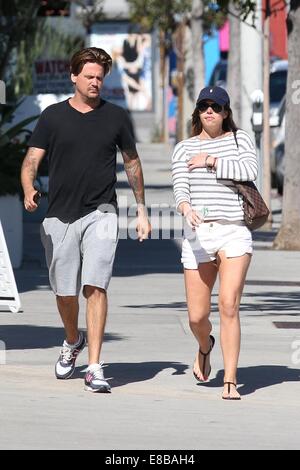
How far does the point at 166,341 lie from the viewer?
12.1 m

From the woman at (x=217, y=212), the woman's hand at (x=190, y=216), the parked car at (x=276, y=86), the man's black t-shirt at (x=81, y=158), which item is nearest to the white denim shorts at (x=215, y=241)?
Answer: the woman at (x=217, y=212)

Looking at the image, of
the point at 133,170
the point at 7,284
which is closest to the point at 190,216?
the point at 133,170

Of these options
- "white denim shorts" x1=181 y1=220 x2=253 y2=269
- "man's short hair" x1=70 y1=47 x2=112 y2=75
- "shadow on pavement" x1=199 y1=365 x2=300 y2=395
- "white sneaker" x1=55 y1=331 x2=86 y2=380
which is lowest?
"shadow on pavement" x1=199 y1=365 x2=300 y2=395

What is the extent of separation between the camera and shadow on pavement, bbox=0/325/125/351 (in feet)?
38.3

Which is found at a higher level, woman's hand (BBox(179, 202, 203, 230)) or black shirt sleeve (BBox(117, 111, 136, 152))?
black shirt sleeve (BBox(117, 111, 136, 152))

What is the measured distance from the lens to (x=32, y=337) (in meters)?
12.1

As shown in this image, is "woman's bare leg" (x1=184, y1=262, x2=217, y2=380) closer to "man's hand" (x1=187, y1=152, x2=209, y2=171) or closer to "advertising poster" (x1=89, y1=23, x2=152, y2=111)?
"man's hand" (x1=187, y1=152, x2=209, y2=171)

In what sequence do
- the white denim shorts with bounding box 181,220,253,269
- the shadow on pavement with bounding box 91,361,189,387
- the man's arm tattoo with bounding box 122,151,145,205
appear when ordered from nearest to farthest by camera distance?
the white denim shorts with bounding box 181,220,253,269
the man's arm tattoo with bounding box 122,151,145,205
the shadow on pavement with bounding box 91,361,189,387

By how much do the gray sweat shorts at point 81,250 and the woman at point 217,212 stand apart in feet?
1.50

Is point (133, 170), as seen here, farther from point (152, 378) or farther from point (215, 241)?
point (152, 378)

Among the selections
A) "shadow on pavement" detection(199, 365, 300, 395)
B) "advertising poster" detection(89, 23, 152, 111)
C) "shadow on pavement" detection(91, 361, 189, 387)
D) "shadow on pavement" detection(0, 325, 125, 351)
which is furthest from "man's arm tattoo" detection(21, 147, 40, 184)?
"advertising poster" detection(89, 23, 152, 111)

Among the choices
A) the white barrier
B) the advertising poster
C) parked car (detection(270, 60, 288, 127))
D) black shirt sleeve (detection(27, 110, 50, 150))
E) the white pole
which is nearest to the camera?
black shirt sleeve (detection(27, 110, 50, 150))

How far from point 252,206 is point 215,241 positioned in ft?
0.98

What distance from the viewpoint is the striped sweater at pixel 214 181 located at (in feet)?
31.5
